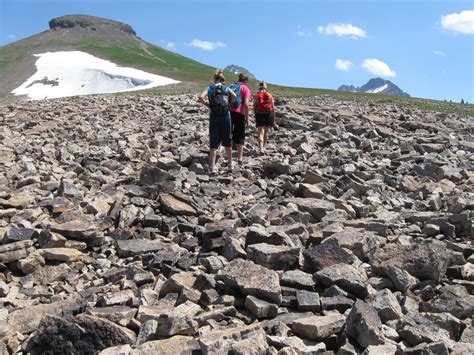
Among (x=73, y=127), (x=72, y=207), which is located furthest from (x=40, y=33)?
(x=72, y=207)

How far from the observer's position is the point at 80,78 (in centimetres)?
9638

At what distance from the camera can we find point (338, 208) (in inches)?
378

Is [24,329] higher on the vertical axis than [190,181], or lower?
lower

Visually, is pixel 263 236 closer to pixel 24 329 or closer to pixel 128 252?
pixel 128 252

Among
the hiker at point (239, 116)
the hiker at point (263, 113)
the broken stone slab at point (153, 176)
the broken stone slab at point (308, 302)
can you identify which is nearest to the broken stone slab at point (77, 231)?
the broken stone slab at point (153, 176)

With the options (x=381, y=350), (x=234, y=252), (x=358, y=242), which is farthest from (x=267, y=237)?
(x=381, y=350)

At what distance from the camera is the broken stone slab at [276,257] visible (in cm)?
689

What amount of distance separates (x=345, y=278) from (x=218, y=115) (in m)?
7.09

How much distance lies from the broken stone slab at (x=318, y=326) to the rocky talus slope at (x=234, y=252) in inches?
0.6

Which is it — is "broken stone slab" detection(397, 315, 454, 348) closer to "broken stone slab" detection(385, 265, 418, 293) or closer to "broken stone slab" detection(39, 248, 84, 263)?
"broken stone slab" detection(385, 265, 418, 293)

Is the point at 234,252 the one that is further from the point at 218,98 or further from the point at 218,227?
the point at 218,98

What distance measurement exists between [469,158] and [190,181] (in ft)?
30.8

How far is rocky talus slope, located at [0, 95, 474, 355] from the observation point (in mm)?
5289

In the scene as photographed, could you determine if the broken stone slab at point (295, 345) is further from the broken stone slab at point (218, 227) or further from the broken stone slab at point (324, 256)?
the broken stone slab at point (218, 227)
